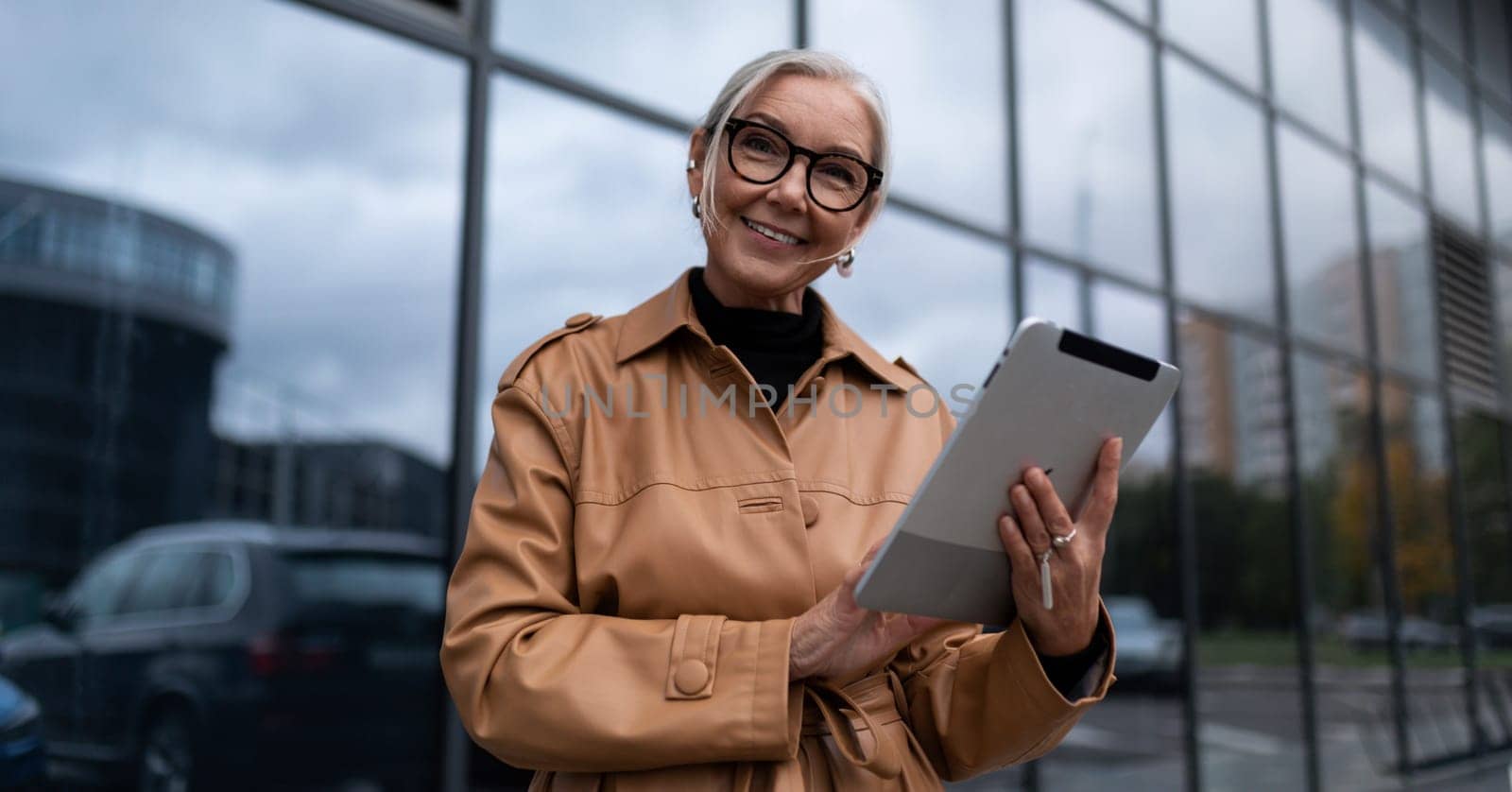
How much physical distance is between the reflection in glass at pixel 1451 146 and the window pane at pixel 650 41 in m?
6.55

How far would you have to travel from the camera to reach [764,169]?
1.31 meters

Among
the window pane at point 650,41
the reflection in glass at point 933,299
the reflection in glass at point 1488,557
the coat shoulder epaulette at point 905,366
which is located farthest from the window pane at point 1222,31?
the coat shoulder epaulette at point 905,366

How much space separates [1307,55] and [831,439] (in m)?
7.03

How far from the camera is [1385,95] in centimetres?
782

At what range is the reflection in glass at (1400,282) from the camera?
7496mm

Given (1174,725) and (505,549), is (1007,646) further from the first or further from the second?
(1174,725)

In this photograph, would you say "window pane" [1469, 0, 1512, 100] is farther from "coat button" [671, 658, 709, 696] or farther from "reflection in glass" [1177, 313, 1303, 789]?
"coat button" [671, 658, 709, 696]

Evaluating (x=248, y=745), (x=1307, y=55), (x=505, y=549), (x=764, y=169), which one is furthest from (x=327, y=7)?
(x=1307, y=55)

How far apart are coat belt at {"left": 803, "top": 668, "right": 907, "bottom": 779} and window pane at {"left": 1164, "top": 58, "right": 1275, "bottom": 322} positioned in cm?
511

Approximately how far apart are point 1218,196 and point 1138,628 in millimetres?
2540

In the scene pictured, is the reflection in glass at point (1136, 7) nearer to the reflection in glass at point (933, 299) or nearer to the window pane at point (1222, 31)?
the window pane at point (1222, 31)

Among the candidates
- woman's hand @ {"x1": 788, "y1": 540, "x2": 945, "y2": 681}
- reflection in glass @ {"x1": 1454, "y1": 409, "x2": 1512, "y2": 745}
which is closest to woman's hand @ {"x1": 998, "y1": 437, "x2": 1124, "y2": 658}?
woman's hand @ {"x1": 788, "y1": 540, "x2": 945, "y2": 681}

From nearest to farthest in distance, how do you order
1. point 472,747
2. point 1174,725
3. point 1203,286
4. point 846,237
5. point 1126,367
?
1. point 1126,367
2. point 846,237
3. point 472,747
4. point 1174,725
5. point 1203,286

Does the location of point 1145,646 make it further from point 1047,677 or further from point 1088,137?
point 1047,677
